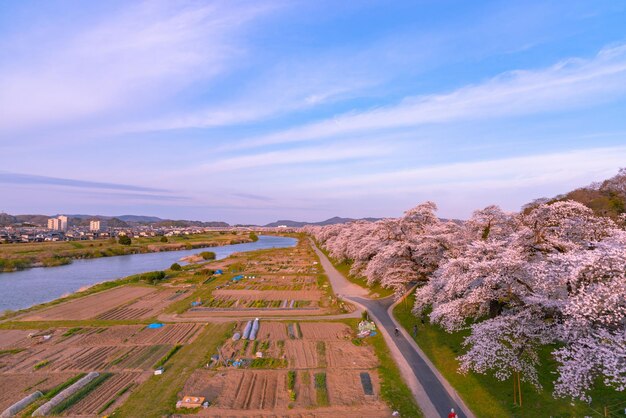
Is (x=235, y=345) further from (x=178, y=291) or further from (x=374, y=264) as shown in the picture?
(x=178, y=291)

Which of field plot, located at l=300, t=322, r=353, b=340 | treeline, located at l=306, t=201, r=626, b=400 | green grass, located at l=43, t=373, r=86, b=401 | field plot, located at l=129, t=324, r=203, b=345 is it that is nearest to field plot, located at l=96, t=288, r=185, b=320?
field plot, located at l=129, t=324, r=203, b=345

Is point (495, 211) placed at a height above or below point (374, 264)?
above

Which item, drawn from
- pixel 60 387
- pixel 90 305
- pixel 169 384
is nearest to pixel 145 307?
pixel 90 305

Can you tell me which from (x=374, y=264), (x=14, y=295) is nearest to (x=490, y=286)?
(x=374, y=264)

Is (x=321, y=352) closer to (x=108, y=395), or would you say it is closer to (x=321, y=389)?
(x=321, y=389)

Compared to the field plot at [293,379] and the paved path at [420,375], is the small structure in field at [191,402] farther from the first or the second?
the paved path at [420,375]
